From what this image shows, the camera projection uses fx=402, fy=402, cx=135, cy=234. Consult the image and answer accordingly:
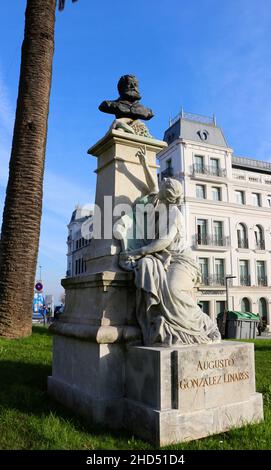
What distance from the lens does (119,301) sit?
4.54 meters

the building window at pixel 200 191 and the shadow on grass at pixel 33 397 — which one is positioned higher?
the building window at pixel 200 191

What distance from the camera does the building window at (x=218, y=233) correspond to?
34.3m

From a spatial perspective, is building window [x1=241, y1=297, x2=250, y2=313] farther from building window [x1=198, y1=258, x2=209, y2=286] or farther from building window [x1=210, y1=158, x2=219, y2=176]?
building window [x1=210, y1=158, x2=219, y2=176]

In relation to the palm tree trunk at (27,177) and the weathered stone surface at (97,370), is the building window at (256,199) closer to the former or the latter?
the palm tree trunk at (27,177)

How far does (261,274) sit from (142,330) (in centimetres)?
3397

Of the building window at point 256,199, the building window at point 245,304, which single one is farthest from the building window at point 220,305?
the building window at point 256,199

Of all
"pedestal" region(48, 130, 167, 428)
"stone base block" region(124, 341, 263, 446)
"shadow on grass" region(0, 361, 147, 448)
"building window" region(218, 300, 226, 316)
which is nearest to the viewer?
"stone base block" region(124, 341, 263, 446)

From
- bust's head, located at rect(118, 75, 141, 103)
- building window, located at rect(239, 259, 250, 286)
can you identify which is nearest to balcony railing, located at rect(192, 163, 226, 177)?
building window, located at rect(239, 259, 250, 286)

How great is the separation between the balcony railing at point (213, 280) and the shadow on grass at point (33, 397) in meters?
26.9

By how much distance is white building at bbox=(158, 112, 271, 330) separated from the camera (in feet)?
109

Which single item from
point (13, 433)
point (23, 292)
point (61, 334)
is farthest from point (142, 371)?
point (23, 292)

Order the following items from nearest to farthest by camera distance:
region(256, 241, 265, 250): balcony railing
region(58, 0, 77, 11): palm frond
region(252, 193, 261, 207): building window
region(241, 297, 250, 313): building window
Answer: region(58, 0, 77, 11): palm frond
region(241, 297, 250, 313): building window
region(256, 241, 265, 250): balcony railing
region(252, 193, 261, 207): building window

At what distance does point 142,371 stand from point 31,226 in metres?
6.35

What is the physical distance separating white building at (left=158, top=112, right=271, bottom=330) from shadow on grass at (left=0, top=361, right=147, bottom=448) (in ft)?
88.3
